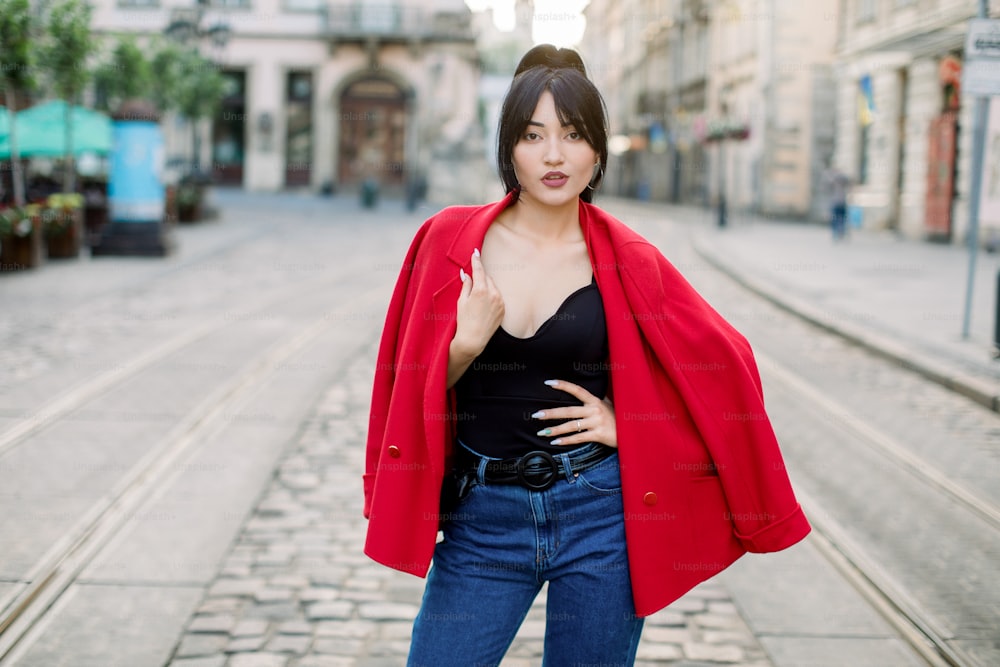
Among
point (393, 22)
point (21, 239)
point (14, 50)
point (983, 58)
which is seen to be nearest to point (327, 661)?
point (983, 58)

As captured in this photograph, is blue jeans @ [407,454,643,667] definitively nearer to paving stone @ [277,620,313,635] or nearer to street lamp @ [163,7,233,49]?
paving stone @ [277,620,313,635]

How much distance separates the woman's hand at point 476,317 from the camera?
2.19m

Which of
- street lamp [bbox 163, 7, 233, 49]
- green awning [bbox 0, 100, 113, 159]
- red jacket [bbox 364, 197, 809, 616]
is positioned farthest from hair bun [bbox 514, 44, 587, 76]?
street lamp [bbox 163, 7, 233, 49]

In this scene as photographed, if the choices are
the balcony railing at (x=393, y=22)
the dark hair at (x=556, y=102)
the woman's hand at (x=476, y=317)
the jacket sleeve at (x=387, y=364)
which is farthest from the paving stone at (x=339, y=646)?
the balcony railing at (x=393, y=22)

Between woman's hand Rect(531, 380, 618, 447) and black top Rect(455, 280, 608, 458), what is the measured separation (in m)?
0.03

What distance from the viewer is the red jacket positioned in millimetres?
2234

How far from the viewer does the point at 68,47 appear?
16922 millimetres

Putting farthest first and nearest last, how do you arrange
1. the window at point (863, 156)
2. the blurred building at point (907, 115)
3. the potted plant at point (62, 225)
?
the window at point (863, 156) → the blurred building at point (907, 115) → the potted plant at point (62, 225)

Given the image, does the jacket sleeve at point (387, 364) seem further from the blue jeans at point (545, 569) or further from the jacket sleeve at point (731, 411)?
the jacket sleeve at point (731, 411)

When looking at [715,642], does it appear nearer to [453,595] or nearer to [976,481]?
[453,595]

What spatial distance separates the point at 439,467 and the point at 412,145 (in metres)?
40.9

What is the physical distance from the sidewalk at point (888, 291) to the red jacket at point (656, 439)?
628 centimetres

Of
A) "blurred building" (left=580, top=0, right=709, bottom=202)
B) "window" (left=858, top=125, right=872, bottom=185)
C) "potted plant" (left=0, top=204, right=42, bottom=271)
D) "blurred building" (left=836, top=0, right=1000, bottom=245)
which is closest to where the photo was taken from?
"potted plant" (left=0, top=204, right=42, bottom=271)

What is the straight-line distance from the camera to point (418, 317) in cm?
228
